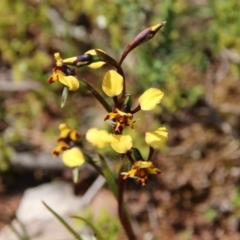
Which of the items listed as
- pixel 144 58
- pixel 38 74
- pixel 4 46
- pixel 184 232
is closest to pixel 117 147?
pixel 144 58

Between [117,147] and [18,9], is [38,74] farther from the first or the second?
[117,147]

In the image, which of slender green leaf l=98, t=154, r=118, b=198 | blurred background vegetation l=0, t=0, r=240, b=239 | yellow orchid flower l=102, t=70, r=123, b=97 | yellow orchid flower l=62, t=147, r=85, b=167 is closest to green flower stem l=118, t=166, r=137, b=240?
slender green leaf l=98, t=154, r=118, b=198

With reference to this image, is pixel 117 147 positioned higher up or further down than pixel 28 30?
higher up

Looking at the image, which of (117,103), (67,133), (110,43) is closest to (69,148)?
(67,133)

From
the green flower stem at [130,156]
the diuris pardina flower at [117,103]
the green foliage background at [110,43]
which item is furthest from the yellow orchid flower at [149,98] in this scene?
the green foliage background at [110,43]

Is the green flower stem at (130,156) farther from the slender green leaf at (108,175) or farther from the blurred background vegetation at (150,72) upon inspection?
the blurred background vegetation at (150,72)

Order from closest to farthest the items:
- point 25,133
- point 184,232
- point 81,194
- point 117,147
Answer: point 117,147 → point 184,232 → point 81,194 → point 25,133
